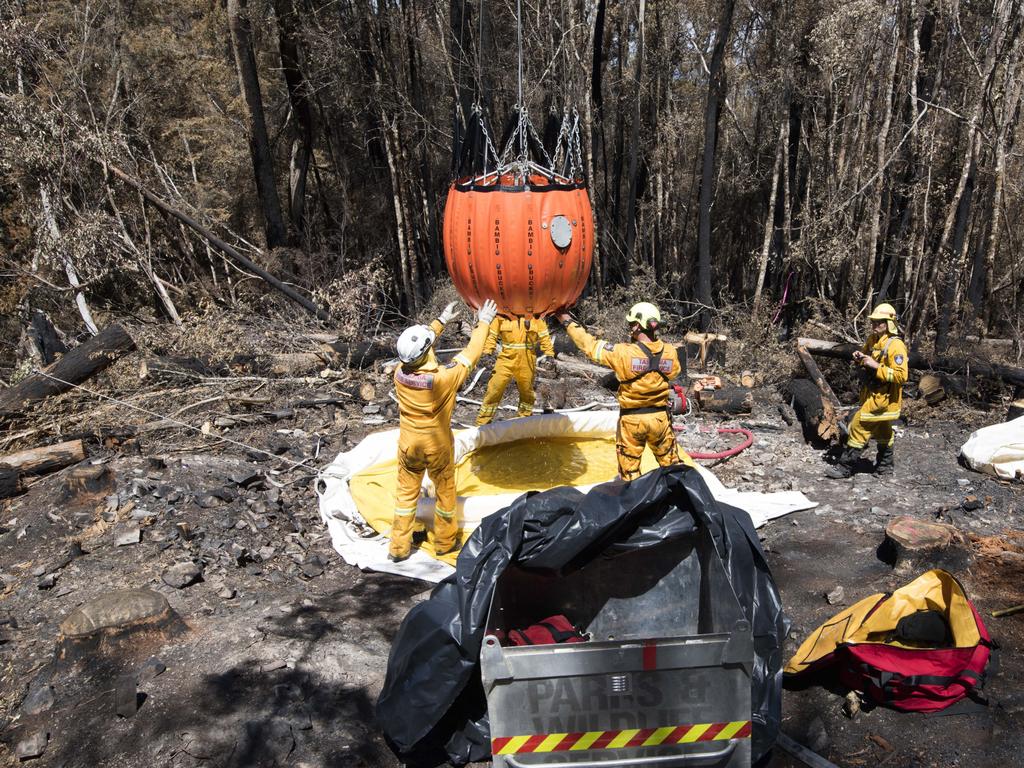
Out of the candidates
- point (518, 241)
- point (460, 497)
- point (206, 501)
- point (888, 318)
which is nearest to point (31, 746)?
point (206, 501)

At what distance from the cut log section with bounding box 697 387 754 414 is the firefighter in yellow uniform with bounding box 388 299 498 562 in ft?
11.9

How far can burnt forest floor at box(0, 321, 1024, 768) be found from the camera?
3.21 m

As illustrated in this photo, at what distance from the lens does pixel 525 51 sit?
449 inches

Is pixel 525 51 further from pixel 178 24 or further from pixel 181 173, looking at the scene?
pixel 178 24

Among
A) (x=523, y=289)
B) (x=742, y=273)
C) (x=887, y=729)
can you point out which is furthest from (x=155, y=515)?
(x=742, y=273)

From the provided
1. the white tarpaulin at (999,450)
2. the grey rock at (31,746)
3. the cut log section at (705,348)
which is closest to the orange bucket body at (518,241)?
the grey rock at (31,746)

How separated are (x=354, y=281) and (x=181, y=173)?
5.22 m

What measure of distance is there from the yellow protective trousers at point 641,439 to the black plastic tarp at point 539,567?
7.04ft

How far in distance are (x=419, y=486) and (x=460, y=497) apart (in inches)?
28.6

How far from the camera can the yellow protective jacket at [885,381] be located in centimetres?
607

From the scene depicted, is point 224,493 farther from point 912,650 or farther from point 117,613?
point 912,650

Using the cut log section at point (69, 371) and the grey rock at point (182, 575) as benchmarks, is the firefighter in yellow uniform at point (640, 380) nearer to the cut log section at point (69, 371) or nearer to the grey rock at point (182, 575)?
the grey rock at point (182, 575)

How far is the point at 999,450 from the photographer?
6.12 metres

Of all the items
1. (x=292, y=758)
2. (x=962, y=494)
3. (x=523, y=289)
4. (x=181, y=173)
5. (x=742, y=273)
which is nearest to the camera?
(x=292, y=758)
